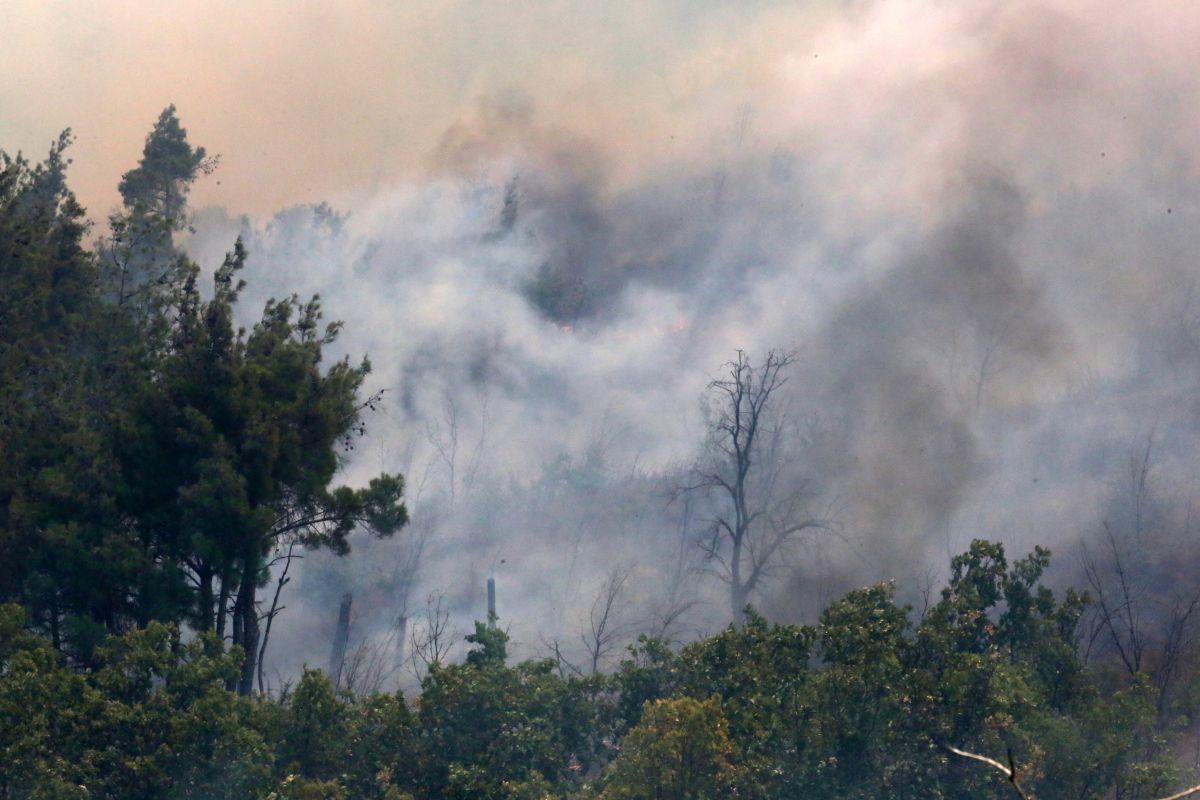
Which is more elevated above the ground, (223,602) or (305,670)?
(223,602)

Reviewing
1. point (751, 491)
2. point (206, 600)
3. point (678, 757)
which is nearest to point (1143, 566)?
point (751, 491)

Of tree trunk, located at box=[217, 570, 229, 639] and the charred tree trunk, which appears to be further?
the charred tree trunk

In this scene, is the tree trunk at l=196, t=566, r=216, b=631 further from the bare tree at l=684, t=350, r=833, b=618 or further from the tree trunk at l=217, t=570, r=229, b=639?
the bare tree at l=684, t=350, r=833, b=618

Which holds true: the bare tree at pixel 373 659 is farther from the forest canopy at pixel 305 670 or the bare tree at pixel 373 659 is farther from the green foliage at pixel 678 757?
the green foliage at pixel 678 757

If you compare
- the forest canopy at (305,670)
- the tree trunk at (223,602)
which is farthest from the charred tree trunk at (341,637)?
the tree trunk at (223,602)

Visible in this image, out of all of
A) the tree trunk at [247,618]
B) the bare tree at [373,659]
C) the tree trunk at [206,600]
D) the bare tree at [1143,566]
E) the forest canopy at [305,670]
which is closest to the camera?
the forest canopy at [305,670]

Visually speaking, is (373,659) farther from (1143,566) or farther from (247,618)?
(1143,566)

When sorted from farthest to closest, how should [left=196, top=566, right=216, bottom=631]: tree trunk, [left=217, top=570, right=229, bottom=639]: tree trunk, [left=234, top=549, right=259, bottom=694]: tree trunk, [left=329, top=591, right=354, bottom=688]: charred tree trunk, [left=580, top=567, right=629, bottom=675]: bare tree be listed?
[left=329, top=591, right=354, bottom=688]: charred tree trunk < [left=580, top=567, right=629, bottom=675]: bare tree < [left=234, top=549, right=259, bottom=694]: tree trunk < [left=217, top=570, right=229, bottom=639]: tree trunk < [left=196, top=566, right=216, bottom=631]: tree trunk

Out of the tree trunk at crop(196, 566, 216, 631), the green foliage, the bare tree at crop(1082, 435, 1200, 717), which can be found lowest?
the green foliage

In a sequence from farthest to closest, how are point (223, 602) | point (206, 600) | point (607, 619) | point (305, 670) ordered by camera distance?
1. point (607, 619)
2. point (223, 602)
3. point (206, 600)
4. point (305, 670)

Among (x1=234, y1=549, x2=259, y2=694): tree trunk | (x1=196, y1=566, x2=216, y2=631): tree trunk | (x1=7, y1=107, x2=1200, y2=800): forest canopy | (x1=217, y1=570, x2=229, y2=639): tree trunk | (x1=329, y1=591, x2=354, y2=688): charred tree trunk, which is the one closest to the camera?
(x1=7, y1=107, x2=1200, y2=800): forest canopy

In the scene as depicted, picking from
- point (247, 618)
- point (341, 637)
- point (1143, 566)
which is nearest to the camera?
point (247, 618)

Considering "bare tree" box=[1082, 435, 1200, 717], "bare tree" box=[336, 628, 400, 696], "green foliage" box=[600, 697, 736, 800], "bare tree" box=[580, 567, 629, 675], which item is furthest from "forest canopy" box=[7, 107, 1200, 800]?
"bare tree" box=[580, 567, 629, 675]

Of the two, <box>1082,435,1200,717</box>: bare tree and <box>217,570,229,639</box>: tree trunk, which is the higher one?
<box>1082,435,1200,717</box>: bare tree
